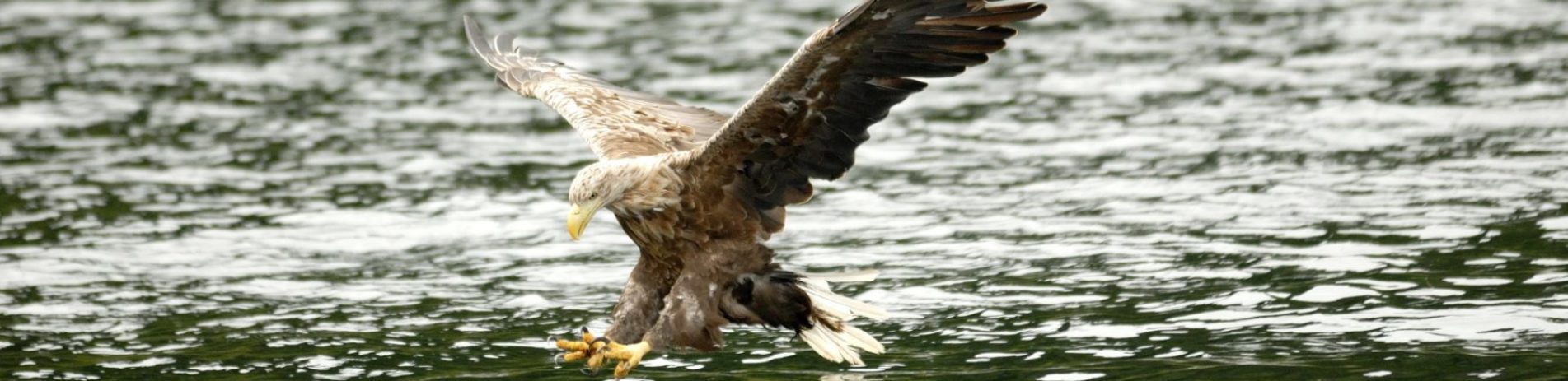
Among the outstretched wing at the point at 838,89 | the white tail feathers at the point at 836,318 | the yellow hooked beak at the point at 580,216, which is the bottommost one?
the white tail feathers at the point at 836,318

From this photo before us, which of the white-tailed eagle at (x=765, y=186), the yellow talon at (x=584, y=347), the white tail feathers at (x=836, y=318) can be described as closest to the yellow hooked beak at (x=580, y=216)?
the white-tailed eagle at (x=765, y=186)

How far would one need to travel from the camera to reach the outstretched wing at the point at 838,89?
19.0 feet

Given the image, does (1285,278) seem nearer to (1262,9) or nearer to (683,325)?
(683,325)

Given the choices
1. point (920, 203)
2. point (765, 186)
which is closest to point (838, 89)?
point (765, 186)

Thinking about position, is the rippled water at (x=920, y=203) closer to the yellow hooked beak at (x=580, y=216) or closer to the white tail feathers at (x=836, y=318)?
the white tail feathers at (x=836, y=318)

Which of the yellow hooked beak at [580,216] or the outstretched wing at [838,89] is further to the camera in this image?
the yellow hooked beak at [580,216]

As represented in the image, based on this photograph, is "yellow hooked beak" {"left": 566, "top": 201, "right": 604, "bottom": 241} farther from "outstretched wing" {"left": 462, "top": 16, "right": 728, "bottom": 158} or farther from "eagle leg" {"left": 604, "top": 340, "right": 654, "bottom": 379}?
"outstretched wing" {"left": 462, "top": 16, "right": 728, "bottom": 158}

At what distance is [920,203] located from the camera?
9375 mm

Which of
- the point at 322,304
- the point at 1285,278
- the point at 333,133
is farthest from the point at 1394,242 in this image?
the point at 333,133

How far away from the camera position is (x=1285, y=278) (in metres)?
7.39

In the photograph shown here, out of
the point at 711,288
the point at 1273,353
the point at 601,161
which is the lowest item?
the point at 1273,353

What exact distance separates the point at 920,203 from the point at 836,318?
303 centimetres

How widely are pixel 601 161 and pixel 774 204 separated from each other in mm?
564

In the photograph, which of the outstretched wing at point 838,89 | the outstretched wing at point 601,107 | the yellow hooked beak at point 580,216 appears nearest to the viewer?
the outstretched wing at point 838,89
